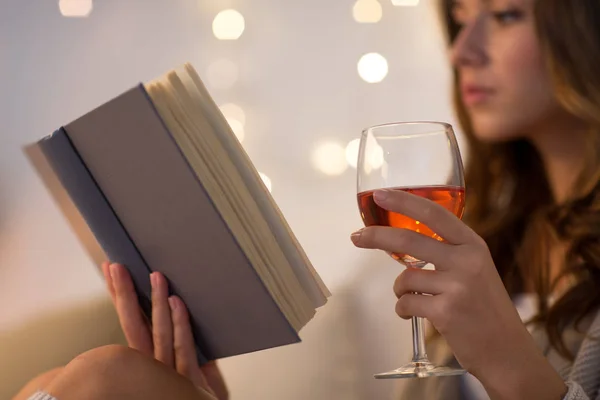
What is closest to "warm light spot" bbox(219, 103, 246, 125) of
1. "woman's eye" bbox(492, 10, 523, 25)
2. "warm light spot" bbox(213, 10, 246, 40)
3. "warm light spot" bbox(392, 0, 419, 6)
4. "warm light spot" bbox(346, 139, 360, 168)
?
"warm light spot" bbox(213, 10, 246, 40)

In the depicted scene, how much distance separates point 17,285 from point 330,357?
0.77 metres

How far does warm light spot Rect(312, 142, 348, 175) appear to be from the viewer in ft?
6.09

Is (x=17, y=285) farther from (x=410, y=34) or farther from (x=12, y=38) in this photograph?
(x=410, y=34)

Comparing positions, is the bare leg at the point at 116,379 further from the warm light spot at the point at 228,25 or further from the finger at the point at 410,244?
the warm light spot at the point at 228,25

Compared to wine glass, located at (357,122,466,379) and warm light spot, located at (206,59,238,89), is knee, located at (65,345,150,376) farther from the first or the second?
warm light spot, located at (206,59,238,89)

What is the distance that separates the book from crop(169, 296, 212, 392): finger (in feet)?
0.08

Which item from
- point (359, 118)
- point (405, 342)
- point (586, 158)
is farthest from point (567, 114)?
point (405, 342)

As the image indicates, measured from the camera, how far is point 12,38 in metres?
1.67

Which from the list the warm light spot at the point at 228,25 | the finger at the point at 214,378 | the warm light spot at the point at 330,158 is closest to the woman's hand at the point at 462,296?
the finger at the point at 214,378

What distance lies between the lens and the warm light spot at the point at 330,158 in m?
1.86

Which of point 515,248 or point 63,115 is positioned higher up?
point 63,115

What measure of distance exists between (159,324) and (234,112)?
37.7 inches

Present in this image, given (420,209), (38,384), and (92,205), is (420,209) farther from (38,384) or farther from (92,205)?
(38,384)

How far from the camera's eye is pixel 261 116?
72.4 inches
